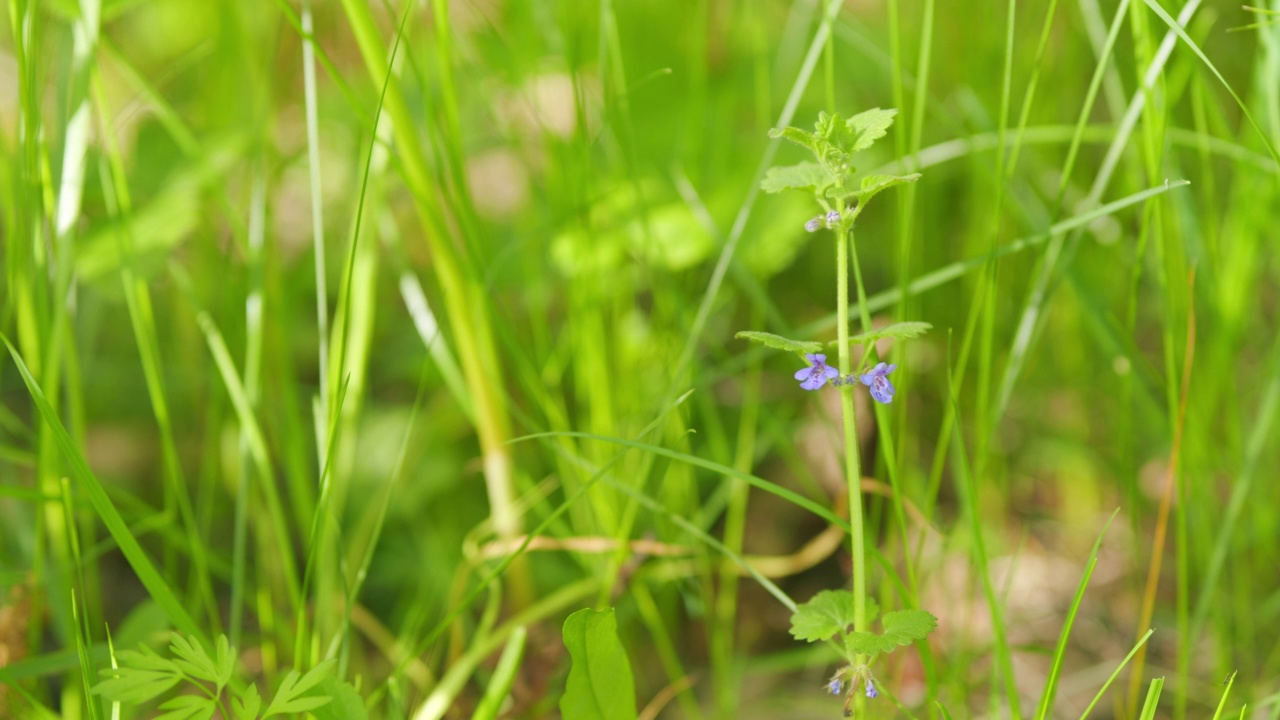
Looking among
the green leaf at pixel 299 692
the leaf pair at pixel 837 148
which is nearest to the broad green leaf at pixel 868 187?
the leaf pair at pixel 837 148

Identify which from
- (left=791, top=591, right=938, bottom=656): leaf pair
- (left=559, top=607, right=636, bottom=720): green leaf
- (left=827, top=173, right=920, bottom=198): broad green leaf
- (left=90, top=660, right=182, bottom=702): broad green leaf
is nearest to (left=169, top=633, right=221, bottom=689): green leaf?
(left=90, top=660, right=182, bottom=702): broad green leaf

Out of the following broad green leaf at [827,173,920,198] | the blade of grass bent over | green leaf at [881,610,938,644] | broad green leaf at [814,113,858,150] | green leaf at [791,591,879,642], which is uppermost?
broad green leaf at [814,113,858,150]

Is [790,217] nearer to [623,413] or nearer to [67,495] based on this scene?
[623,413]

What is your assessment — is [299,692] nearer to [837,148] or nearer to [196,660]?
[196,660]

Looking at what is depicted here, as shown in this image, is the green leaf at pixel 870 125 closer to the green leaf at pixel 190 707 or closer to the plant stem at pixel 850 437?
the plant stem at pixel 850 437

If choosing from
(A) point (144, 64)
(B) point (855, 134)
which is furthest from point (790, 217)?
(A) point (144, 64)

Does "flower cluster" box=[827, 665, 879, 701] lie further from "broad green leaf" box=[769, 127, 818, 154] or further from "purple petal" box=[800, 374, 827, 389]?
"broad green leaf" box=[769, 127, 818, 154]
